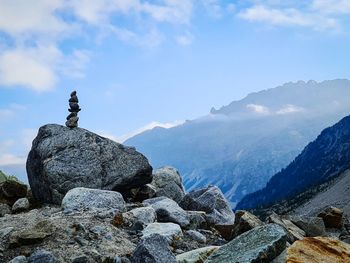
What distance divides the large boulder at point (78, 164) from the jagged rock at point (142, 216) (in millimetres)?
6952

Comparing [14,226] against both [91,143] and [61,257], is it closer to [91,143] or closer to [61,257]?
[61,257]

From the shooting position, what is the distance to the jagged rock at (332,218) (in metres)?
31.5

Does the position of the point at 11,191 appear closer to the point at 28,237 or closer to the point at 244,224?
the point at 28,237

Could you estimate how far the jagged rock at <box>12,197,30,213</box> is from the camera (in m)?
28.7

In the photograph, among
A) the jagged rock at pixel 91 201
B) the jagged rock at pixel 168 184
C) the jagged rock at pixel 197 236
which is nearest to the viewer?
the jagged rock at pixel 197 236

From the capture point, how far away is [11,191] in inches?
1250

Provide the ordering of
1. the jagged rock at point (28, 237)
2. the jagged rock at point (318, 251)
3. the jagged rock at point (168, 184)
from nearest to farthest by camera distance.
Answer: the jagged rock at point (318, 251) < the jagged rock at point (28, 237) < the jagged rock at point (168, 184)

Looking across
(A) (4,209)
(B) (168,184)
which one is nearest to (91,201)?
(A) (4,209)

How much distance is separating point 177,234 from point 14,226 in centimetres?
797

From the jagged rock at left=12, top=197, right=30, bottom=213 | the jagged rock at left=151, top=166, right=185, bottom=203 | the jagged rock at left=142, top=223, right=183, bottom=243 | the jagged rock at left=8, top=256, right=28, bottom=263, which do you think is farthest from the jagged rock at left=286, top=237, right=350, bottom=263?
the jagged rock at left=151, top=166, right=185, bottom=203

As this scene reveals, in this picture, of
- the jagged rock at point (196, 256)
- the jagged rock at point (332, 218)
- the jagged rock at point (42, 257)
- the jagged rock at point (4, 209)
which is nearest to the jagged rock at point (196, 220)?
the jagged rock at point (196, 256)

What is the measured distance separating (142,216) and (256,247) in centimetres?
938

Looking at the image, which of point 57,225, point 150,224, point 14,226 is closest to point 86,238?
point 57,225

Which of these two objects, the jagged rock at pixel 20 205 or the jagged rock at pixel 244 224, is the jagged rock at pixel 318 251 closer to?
the jagged rock at pixel 244 224
